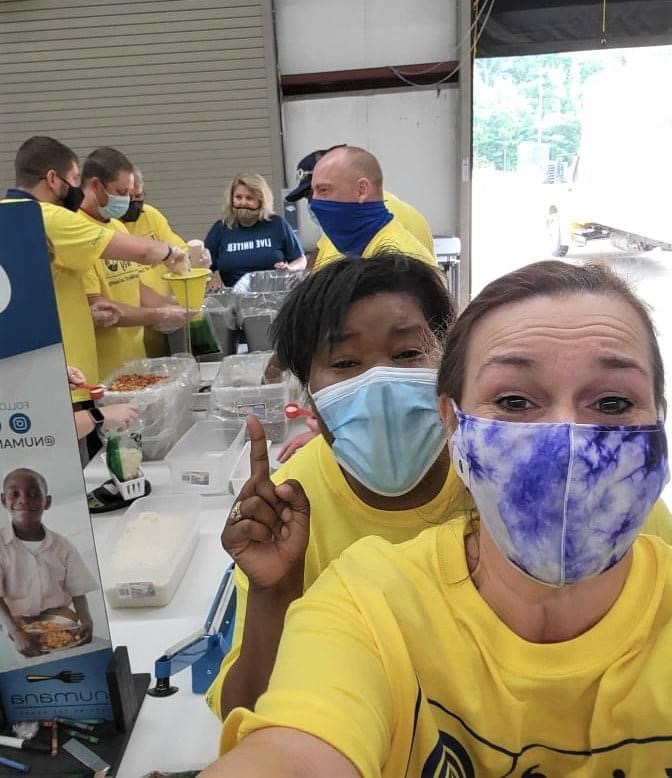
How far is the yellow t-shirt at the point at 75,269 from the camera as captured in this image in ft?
8.35

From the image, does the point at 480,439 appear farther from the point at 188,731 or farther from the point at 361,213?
the point at 361,213

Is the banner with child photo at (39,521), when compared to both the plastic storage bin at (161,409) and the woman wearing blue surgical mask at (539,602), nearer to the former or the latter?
the woman wearing blue surgical mask at (539,602)

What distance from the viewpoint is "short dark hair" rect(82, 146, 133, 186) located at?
3092mm

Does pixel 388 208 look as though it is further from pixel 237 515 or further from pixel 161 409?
pixel 237 515

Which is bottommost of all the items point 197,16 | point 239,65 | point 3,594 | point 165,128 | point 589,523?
point 3,594

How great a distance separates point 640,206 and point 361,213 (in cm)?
352

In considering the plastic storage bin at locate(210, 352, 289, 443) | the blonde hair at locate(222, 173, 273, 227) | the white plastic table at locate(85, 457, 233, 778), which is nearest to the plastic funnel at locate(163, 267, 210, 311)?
the plastic storage bin at locate(210, 352, 289, 443)

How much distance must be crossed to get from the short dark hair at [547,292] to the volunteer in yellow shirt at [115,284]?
2.36m

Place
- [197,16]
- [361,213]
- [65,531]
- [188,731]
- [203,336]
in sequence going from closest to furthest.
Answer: [65,531] < [188,731] < [361,213] < [203,336] < [197,16]

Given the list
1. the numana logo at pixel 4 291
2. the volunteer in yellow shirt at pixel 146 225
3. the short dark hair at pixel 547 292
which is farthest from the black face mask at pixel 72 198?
the short dark hair at pixel 547 292

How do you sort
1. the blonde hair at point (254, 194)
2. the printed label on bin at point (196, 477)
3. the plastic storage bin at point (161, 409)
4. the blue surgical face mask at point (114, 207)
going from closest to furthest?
the printed label on bin at point (196, 477) < the plastic storage bin at point (161, 409) < the blue surgical face mask at point (114, 207) < the blonde hair at point (254, 194)

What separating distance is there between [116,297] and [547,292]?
2.70 metres

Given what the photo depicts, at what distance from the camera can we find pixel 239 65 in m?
5.31

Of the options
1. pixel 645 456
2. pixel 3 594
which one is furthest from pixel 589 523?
pixel 3 594
